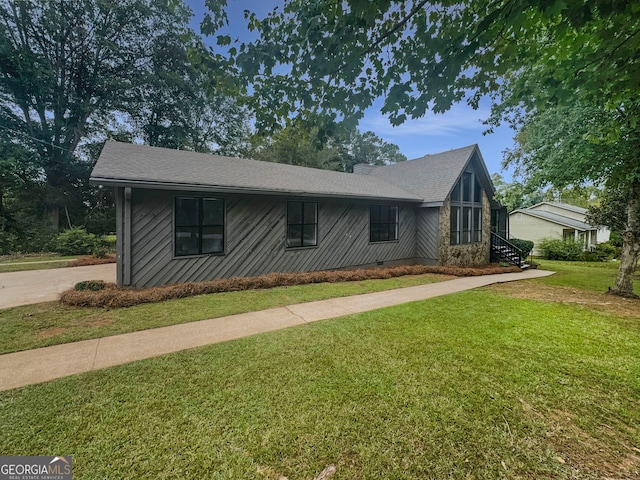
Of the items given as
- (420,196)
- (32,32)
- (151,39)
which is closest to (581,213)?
(420,196)

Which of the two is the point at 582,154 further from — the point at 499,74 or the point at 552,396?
the point at 552,396

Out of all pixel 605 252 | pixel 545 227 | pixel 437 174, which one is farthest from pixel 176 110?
pixel 605 252

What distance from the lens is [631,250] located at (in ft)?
26.7

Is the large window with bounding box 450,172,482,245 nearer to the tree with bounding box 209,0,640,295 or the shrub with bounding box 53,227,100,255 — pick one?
the tree with bounding box 209,0,640,295

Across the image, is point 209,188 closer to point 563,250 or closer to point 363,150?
point 563,250

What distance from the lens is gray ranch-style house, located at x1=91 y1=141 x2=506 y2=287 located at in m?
7.02

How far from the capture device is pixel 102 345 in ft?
13.1

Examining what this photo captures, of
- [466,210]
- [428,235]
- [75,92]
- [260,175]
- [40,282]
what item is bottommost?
[40,282]

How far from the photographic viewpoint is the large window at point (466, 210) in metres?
12.9

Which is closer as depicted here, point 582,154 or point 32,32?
point 582,154

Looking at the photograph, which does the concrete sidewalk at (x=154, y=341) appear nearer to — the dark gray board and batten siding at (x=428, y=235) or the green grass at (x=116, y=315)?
the green grass at (x=116, y=315)

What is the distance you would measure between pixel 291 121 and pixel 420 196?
1008cm

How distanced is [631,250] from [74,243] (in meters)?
22.8

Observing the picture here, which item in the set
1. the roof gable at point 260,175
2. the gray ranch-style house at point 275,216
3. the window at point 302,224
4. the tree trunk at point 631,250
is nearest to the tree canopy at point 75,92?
the roof gable at point 260,175
